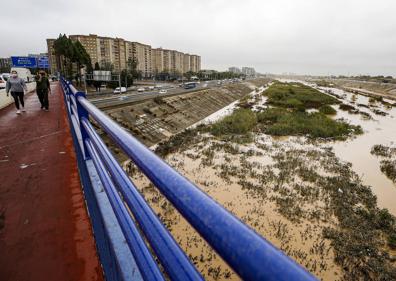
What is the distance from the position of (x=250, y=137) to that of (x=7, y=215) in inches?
807

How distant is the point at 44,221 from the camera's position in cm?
213

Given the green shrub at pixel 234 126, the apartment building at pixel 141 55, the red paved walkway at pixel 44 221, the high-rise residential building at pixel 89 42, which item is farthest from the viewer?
the apartment building at pixel 141 55

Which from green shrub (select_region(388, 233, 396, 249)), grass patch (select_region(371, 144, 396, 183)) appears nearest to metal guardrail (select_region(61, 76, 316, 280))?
green shrub (select_region(388, 233, 396, 249))

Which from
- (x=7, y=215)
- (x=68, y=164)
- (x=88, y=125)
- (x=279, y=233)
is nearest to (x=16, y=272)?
(x=7, y=215)

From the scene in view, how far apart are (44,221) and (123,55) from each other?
11409 centimetres

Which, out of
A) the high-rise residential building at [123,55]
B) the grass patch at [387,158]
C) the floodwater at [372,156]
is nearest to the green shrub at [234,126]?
the floodwater at [372,156]

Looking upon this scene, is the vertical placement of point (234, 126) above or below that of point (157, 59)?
below

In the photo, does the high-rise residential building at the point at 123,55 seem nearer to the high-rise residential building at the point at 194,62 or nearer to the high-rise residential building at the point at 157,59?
the high-rise residential building at the point at 157,59

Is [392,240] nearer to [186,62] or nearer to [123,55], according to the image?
[123,55]

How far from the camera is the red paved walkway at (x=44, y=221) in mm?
1689

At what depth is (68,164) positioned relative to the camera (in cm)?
330

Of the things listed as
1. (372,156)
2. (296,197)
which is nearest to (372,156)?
(372,156)

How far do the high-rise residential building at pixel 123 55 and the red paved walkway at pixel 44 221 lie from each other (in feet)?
281

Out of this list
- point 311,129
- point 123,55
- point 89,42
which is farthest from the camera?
point 123,55
